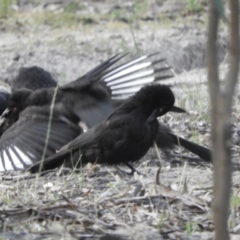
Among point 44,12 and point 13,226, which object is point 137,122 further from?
point 44,12

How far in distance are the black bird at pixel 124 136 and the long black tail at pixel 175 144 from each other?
0.21 metres

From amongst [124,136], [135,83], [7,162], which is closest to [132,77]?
[135,83]

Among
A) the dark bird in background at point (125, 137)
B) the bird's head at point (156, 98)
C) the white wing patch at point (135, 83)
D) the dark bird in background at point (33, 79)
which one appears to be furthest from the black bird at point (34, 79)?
the bird's head at point (156, 98)

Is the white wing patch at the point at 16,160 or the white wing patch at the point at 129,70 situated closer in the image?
the white wing patch at the point at 16,160

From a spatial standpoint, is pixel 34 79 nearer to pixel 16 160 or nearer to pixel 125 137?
pixel 16 160

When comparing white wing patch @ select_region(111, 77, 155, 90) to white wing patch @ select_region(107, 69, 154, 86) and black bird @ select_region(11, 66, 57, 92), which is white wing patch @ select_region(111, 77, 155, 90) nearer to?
white wing patch @ select_region(107, 69, 154, 86)

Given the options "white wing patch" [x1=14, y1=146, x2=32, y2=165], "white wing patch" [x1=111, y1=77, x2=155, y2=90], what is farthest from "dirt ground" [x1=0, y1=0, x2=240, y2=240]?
"white wing patch" [x1=111, y1=77, x2=155, y2=90]

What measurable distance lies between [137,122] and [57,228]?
6.96 ft

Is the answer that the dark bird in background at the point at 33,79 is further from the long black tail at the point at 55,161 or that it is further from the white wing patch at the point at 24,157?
the long black tail at the point at 55,161

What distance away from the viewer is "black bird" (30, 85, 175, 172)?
19.3ft

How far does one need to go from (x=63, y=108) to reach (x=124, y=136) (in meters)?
1.11

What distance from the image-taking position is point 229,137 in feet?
7.45

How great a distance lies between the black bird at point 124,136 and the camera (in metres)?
5.88

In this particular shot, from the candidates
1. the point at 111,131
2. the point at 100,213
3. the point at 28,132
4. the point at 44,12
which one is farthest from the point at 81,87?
the point at 44,12
